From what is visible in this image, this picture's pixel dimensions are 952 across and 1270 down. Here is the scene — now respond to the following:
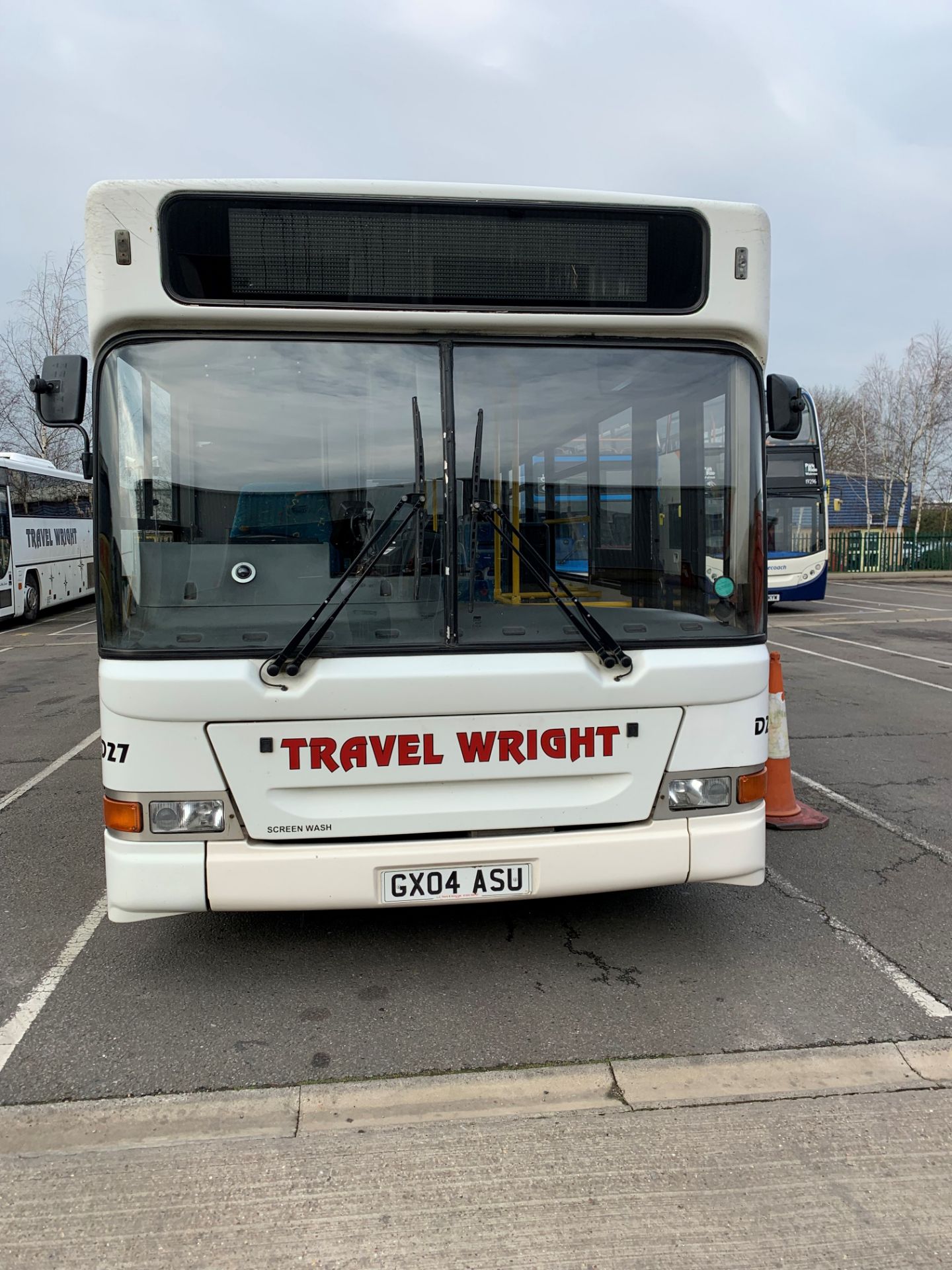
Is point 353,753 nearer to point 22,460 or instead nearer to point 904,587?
point 22,460

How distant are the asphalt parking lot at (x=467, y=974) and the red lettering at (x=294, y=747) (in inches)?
38.8

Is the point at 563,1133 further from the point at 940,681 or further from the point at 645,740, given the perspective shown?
the point at 940,681

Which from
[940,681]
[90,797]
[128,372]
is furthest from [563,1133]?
[940,681]

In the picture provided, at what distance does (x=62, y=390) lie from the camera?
3.35 meters

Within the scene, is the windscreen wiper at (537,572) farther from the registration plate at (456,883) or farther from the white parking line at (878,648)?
the white parking line at (878,648)

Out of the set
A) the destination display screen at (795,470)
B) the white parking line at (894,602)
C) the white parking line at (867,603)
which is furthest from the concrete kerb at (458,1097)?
the white parking line at (894,602)

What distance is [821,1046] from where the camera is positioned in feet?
10.2

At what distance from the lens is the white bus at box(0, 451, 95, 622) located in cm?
1853

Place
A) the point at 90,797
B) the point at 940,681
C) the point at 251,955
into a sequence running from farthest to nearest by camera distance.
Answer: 1. the point at 940,681
2. the point at 90,797
3. the point at 251,955

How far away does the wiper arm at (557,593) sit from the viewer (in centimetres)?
326

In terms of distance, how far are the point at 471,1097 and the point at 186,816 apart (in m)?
1.33

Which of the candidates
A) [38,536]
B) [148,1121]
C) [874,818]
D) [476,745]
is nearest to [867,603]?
[874,818]

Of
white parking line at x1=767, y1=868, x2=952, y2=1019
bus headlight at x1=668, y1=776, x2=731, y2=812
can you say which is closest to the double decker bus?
white parking line at x1=767, y1=868, x2=952, y2=1019

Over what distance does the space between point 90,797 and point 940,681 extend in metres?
9.38
